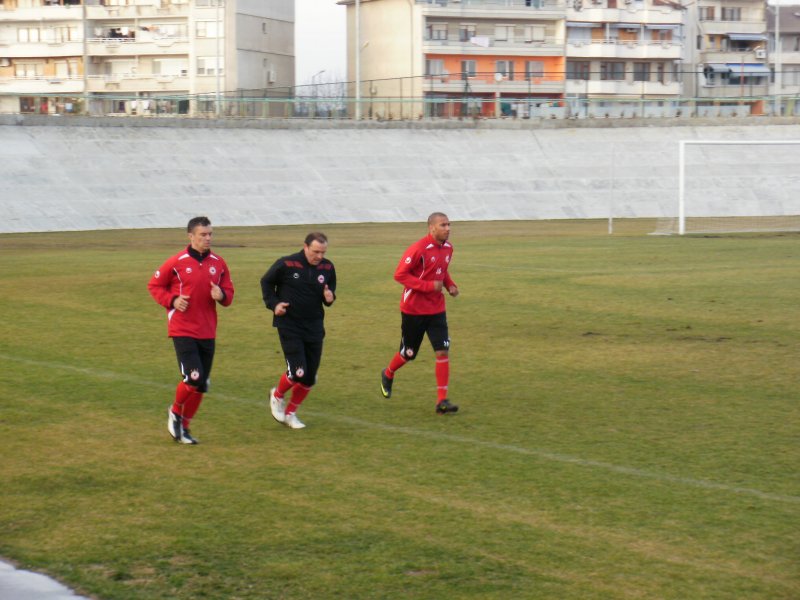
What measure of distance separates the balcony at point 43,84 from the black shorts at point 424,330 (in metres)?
81.3

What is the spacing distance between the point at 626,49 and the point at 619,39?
1.45 m

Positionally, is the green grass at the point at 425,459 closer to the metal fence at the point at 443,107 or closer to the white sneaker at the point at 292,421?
the white sneaker at the point at 292,421

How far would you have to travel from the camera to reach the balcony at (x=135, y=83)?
87188mm

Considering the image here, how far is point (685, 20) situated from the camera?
336ft

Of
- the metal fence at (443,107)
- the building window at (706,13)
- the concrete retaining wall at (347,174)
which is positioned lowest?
the concrete retaining wall at (347,174)

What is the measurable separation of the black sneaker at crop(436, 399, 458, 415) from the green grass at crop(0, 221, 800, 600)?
117 mm

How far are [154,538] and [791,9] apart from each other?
112923 mm

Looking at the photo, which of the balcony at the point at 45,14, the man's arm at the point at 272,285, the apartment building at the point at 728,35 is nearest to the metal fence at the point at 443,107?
the balcony at the point at 45,14

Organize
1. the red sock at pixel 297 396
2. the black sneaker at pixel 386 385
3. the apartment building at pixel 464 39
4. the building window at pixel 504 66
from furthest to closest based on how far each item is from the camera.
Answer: the building window at pixel 504 66 → the apartment building at pixel 464 39 → the black sneaker at pixel 386 385 → the red sock at pixel 297 396

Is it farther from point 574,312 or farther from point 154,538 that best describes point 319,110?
point 154,538

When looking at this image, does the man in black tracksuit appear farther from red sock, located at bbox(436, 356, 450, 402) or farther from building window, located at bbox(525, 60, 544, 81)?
building window, located at bbox(525, 60, 544, 81)

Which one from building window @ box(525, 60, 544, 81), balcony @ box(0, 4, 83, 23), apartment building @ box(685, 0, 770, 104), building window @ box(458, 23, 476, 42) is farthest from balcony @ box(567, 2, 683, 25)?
balcony @ box(0, 4, 83, 23)

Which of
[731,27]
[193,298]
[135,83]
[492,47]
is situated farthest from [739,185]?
[731,27]

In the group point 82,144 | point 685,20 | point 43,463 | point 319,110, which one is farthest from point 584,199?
point 685,20
